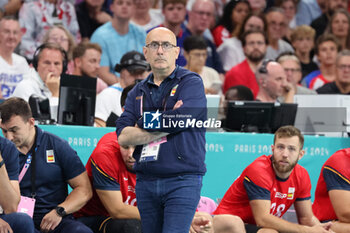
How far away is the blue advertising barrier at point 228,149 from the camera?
6.85 metres

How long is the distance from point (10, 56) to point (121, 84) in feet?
6.24

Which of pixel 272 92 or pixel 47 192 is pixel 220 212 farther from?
pixel 272 92

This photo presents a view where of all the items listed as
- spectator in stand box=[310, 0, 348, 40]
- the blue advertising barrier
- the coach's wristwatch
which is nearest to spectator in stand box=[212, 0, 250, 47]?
spectator in stand box=[310, 0, 348, 40]

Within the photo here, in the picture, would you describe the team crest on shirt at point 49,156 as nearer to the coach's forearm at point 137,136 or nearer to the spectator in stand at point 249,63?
the coach's forearm at point 137,136

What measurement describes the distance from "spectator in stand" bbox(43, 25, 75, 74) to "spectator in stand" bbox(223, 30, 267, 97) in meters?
2.29

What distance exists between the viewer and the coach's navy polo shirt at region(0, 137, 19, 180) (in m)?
5.03

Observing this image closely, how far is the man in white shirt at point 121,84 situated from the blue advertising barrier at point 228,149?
116 centimetres

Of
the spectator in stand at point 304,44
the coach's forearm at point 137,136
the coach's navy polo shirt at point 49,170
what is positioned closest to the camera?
the coach's forearm at point 137,136

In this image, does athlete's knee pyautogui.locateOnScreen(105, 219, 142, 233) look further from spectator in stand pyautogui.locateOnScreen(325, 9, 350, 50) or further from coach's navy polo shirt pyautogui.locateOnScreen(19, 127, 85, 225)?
spectator in stand pyautogui.locateOnScreen(325, 9, 350, 50)

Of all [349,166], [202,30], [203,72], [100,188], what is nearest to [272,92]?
[203,72]

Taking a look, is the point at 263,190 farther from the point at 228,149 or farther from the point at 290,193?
the point at 228,149

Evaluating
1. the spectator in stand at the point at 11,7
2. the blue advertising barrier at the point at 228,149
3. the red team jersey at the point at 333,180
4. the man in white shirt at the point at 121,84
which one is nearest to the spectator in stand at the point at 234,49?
the man in white shirt at the point at 121,84

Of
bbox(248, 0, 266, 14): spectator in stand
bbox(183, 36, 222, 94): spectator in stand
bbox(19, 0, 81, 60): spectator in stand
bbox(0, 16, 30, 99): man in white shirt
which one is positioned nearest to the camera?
bbox(0, 16, 30, 99): man in white shirt

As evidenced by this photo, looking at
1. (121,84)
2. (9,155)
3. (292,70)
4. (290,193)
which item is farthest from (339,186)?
(292,70)
